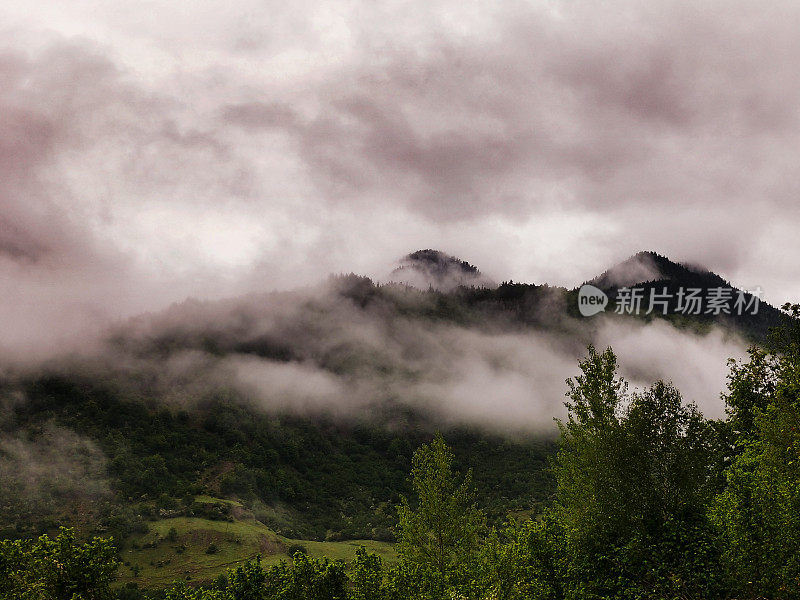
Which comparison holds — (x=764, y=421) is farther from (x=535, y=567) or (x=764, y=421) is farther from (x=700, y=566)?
(x=535, y=567)

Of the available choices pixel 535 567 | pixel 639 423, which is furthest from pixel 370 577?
pixel 639 423

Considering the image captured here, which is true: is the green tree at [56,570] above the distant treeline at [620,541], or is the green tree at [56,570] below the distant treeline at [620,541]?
below

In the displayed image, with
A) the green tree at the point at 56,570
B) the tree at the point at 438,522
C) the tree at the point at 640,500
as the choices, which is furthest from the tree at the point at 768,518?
the green tree at the point at 56,570

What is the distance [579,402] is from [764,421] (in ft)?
43.7

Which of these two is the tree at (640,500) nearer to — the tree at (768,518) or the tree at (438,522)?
the tree at (768,518)

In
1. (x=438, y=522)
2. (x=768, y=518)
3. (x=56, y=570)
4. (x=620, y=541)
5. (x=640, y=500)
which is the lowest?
(x=56, y=570)

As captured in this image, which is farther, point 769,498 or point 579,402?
point 579,402

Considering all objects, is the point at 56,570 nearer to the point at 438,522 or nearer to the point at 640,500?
the point at 438,522

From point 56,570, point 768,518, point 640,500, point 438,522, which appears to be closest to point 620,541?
point 640,500

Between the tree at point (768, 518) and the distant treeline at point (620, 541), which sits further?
the distant treeline at point (620, 541)

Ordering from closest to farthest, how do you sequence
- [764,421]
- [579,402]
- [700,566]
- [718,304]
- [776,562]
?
[776,562] < [700,566] < [764,421] < [579,402] < [718,304]

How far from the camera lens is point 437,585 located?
37.4 meters

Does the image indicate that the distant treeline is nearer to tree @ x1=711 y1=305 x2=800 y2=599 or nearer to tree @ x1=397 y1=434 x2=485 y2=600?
tree @ x1=711 y1=305 x2=800 y2=599

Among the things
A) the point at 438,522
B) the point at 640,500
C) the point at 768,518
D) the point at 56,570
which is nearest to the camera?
the point at 768,518
